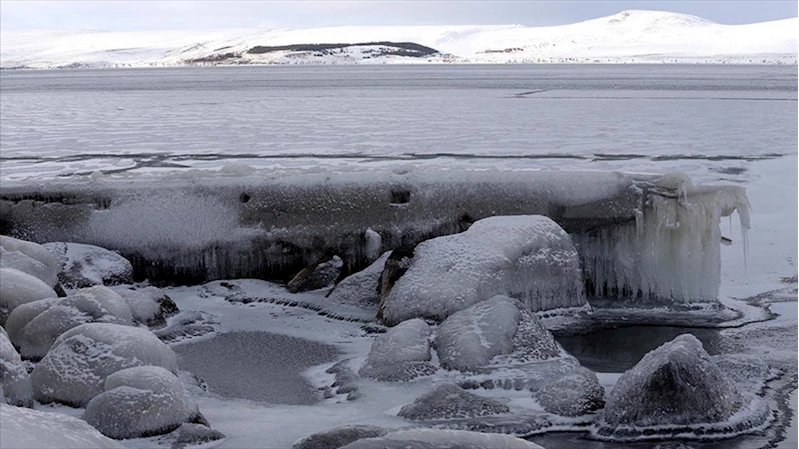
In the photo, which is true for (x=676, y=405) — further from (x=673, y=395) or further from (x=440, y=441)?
(x=440, y=441)

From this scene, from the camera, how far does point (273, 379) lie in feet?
20.6

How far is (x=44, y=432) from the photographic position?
11.9 ft

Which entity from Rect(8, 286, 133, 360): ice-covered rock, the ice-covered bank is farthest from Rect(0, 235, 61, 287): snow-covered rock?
Rect(8, 286, 133, 360): ice-covered rock

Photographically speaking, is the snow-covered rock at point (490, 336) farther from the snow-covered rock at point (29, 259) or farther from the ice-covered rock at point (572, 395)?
the snow-covered rock at point (29, 259)

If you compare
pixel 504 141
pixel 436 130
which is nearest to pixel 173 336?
→ pixel 504 141

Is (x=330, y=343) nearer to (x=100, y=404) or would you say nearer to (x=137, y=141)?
(x=100, y=404)

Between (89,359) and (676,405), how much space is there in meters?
3.32

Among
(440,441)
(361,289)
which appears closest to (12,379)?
(440,441)

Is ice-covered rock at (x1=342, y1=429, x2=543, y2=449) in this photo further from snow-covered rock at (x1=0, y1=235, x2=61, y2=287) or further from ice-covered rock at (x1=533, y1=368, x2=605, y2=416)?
snow-covered rock at (x1=0, y1=235, x2=61, y2=287)

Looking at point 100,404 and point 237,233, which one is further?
point 237,233

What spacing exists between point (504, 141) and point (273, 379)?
11.6 m

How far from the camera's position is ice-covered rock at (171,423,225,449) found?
4.91m

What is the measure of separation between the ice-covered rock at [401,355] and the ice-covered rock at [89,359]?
126cm

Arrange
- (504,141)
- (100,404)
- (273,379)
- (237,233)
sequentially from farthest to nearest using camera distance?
1. (504,141)
2. (237,233)
3. (273,379)
4. (100,404)
